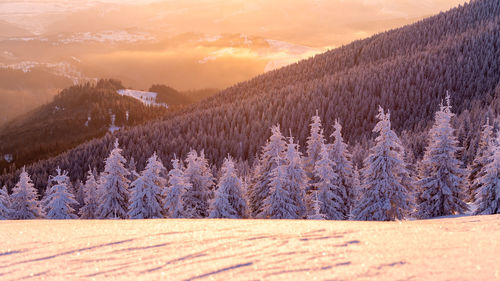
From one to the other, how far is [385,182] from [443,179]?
3.91m

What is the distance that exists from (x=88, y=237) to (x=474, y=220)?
7111 millimetres

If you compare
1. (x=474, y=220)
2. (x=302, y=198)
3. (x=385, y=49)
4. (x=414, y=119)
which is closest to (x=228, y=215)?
(x=302, y=198)

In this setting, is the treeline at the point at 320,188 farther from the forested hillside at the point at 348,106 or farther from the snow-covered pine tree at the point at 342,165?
the forested hillside at the point at 348,106

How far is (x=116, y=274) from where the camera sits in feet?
16.2

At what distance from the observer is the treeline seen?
25719 millimetres

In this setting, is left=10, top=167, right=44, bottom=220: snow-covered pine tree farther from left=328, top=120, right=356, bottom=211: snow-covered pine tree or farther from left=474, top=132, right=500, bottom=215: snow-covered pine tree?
left=474, top=132, right=500, bottom=215: snow-covered pine tree

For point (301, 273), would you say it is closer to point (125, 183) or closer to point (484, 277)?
point (484, 277)

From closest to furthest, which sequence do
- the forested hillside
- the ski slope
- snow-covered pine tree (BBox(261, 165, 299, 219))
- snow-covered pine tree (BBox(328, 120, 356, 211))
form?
the ski slope, snow-covered pine tree (BBox(261, 165, 299, 219)), snow-covered pine tree (BBox(328, 120, 356, 211)), the forested hillside

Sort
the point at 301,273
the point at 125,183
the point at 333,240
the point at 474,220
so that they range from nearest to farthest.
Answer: the point at 301,273, the point at 333,240, the point at 474,220, the point at 125,183

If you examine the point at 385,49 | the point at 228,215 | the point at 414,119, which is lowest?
the point at 228,215

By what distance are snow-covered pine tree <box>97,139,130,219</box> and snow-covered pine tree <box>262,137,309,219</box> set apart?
12170mm

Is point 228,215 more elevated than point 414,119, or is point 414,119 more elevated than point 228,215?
point 414,119

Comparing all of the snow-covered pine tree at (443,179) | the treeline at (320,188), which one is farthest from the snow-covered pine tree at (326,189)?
the snow-covered pine tree at (443,179)

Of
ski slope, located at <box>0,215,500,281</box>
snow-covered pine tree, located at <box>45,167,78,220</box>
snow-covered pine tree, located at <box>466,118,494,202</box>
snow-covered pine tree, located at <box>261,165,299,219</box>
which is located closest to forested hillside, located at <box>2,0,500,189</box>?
snow-covered pine tree, located at <box>466,118,494,202</box>
